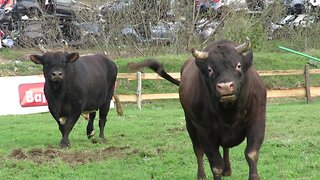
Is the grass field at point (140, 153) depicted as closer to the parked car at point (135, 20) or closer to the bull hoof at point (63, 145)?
the bull hoof at point (63, 145)

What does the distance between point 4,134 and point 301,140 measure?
257 inches

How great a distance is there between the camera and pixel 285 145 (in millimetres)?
10977

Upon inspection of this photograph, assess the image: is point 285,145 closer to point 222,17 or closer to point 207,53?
point 207,53

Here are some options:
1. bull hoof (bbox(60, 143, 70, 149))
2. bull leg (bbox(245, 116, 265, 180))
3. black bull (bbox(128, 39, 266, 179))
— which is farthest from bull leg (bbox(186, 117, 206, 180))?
bull hoof (bbox(60, 143, 70, 149))

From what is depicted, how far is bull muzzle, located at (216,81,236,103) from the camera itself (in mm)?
6477

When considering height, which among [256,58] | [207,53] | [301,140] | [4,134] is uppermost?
[207,53]

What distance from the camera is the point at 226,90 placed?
6496mm

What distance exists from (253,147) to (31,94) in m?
13.8

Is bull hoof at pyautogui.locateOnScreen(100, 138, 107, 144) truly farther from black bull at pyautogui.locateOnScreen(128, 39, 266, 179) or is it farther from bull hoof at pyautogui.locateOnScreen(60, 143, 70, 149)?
black bull at pyautogui.locateOnScreen(128, 39, 266, 179)

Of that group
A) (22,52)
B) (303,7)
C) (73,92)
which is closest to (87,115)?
(73,92)

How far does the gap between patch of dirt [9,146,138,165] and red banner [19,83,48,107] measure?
8712mm

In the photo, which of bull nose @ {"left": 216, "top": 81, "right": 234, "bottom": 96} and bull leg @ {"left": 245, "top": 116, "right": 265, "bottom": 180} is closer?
bull nose @ {"left": 216, "top": 81, "right": 234, "bottom": 96}

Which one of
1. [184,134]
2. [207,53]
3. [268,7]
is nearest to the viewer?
[207,53]

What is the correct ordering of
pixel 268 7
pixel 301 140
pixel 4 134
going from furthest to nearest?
pixel 268 7 < pixel 4 134 < pixel 301 140
